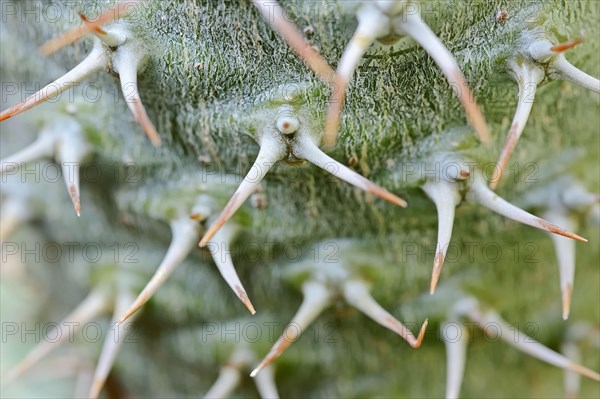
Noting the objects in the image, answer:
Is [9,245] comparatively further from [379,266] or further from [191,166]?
[379,266]

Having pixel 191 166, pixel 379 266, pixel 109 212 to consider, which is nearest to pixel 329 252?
pixel 379 266

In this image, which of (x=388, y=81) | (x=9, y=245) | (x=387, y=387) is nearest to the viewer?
(x=388, y=81)

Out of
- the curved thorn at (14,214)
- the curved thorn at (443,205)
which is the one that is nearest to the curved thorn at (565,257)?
the curved thorn at (443,205)

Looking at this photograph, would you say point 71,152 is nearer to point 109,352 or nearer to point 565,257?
point 109,352

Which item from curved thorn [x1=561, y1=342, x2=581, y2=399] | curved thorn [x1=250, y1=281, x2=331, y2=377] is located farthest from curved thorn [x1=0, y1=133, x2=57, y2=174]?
curved thorn [x1=561, y1=342, x2=581, y2=399]

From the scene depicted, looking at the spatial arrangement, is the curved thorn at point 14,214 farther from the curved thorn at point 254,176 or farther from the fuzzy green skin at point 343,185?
the curved thorn at point 254,176

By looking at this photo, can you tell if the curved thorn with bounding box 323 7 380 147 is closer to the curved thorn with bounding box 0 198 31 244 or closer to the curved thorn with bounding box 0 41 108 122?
the curved thorn with bounding box 0 41 108 122

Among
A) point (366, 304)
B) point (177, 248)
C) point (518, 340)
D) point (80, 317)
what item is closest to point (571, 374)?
point (518, 340)
